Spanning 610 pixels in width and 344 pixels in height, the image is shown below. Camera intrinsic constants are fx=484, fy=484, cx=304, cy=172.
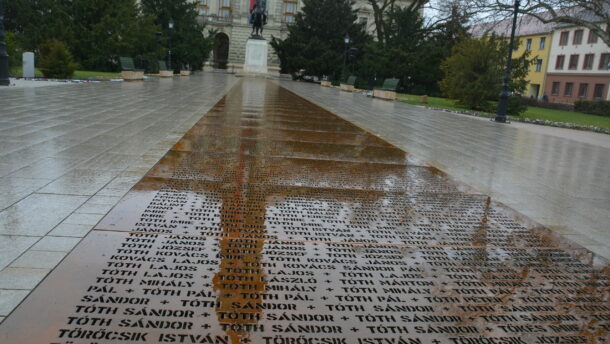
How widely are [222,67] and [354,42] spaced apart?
27818 millimetres

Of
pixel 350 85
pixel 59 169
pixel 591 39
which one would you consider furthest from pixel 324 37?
pixel 59 169

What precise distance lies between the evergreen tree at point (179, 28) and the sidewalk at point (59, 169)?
101ft

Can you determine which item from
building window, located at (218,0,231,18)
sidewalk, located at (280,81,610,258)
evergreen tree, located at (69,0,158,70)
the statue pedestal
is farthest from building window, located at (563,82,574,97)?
sidewalk, located at (280,81,610,258)

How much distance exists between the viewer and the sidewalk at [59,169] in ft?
10.5

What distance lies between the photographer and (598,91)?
→ 54031 mm

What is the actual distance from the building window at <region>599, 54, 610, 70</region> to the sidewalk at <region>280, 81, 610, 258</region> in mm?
47243

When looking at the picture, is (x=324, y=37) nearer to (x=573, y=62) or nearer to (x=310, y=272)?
(x=573, y=62)

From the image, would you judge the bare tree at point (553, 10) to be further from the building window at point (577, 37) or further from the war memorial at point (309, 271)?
the building window at point (577, 37)

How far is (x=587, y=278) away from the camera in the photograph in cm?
344

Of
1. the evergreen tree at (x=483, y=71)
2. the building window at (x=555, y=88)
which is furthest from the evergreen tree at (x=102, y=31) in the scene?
the building window at (x=555, y=88)

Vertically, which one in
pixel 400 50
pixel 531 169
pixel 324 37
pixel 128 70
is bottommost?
pixel 531 169

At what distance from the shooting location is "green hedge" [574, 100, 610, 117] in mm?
41938

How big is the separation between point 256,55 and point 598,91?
38218mm

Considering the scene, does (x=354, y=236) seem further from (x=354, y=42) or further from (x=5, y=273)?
(x=354, y=42)
